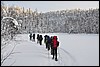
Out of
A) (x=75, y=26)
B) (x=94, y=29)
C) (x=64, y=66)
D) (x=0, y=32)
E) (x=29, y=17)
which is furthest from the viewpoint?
(x=29, y=17)

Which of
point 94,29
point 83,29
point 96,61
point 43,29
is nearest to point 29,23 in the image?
point 43,29

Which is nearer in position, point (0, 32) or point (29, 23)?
point (0, 32)

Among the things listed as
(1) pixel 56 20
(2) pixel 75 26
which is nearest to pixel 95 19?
(2) pixel 75 26

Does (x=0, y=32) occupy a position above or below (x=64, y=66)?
above

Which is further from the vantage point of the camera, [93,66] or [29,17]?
[29,17]

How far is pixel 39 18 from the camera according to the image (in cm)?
14512

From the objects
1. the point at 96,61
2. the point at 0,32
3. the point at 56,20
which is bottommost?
the point at 56,20

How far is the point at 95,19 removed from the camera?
106 meters

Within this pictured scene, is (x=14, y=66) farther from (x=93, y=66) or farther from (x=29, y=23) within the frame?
(x=29, y=23)

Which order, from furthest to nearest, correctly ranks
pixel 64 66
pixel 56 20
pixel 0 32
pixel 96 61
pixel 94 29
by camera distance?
pixel 56 20 → pixel 94 29 → pixel 96 61 → pixel 64 66 → pixel 0 32

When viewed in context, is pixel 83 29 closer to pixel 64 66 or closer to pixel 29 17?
pixel 29 17

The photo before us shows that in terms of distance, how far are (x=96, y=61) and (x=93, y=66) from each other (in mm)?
1726

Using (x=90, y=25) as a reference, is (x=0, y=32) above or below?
above

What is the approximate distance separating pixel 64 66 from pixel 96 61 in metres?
2.16
